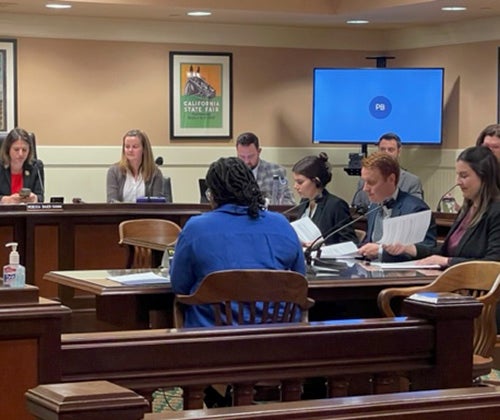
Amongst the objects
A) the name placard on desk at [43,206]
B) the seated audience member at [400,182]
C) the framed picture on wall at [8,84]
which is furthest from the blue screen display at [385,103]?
the name placard on desk at [43,206]

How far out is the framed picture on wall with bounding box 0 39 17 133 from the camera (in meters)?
9.41

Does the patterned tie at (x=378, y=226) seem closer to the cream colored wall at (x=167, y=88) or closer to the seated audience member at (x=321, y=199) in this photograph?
the seated audience member at (x=321, y=199)

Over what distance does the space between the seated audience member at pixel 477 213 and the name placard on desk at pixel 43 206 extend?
2.68 metres

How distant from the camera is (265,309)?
3820 millimetres

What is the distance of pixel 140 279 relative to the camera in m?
4.34

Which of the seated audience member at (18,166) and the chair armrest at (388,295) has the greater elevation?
the seated audience member at (18,166)

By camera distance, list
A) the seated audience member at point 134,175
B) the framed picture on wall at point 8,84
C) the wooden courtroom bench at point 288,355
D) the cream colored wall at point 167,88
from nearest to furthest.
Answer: the wooden courtroom bench at point 288,355
the seated audience member at point 134,175
the framed picture on wall at point 8,84
the cream colored wall at point 167,88

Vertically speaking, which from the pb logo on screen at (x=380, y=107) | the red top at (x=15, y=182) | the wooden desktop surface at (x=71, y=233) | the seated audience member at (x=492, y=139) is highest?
the pb logo on screen at (x=380, y=107)

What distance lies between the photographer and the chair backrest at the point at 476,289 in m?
4.23

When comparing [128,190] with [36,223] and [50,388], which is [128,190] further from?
[50,388]

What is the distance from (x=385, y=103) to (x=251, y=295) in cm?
605

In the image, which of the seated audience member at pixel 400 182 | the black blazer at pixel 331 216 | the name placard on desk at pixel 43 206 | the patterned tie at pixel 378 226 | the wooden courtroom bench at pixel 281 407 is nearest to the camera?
the wooden courtroom bench at pixel 281 407

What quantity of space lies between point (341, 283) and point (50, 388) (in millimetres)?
2690

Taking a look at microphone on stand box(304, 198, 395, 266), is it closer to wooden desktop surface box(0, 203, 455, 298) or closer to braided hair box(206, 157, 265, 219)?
braided hair box(206, 157, 265, 219)
